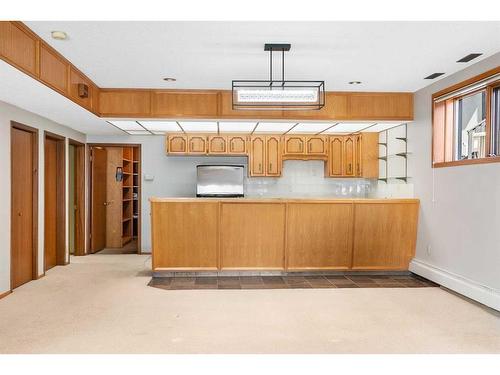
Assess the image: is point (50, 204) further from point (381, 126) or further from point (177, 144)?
point (381, 126)

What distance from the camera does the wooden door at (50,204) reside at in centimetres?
664

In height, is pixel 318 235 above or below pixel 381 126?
below

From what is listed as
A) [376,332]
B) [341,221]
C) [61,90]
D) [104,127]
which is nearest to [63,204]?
[104,127]

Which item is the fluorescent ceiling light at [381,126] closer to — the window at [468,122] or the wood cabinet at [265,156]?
the window at [468,122]

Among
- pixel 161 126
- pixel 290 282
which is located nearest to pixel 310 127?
pixel 161 126

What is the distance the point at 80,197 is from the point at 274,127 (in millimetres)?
3717

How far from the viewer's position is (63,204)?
7.00m

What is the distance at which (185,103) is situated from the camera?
622 centimetres

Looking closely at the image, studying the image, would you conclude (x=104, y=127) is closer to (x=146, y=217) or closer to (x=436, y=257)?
(x=146, y=217)

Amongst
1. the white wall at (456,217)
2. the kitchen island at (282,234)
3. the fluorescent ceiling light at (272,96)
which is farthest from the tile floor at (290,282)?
the fluorescent ceiling light at (272,96)

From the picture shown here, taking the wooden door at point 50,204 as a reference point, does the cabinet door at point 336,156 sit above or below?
above

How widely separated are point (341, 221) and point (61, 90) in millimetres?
3896

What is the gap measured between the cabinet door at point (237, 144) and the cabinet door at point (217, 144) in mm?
108
